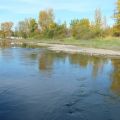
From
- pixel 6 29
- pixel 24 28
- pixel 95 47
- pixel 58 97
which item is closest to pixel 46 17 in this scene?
pixel 24 28

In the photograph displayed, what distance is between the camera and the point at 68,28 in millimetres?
98250

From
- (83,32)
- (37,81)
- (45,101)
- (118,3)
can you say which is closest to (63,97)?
(45,101)

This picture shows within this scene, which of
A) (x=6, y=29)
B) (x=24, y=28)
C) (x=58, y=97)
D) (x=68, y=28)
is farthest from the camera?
(x=6, y=29)

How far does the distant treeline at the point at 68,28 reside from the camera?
7356 cm

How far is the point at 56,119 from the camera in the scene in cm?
812

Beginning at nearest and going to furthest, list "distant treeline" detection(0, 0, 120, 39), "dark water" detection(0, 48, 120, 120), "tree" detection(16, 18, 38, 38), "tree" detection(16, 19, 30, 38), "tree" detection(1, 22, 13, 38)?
"dark water" detection(0, 48, 120, 120)
"distant treeline" detection(0, 0, 120, 39)
"tree" detection(16, 18, 38, 38)
"tree" detection(16, 19, 30, 38)
"tree" detection(1, 22, 13, 38)

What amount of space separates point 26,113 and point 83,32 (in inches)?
2695

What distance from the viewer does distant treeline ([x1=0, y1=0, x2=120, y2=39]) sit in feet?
241

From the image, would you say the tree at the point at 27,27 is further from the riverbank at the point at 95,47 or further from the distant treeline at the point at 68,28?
the riverbank at the point at 95,47

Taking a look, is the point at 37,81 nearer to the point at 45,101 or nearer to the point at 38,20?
the point at 45,101

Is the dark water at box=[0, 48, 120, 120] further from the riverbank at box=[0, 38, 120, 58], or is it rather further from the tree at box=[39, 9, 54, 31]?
the tree at box=[39, 9, 54, 31]

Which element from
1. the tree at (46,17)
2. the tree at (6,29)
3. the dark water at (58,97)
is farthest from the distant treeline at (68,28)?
the dark water at (58,97)

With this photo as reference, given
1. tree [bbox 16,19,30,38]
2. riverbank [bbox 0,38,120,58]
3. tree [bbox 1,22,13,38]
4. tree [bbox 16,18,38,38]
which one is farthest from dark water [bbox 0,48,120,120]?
tree [bbox 1,22,13,38]

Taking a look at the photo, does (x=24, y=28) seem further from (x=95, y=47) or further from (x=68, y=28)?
(x=95, y=47)
